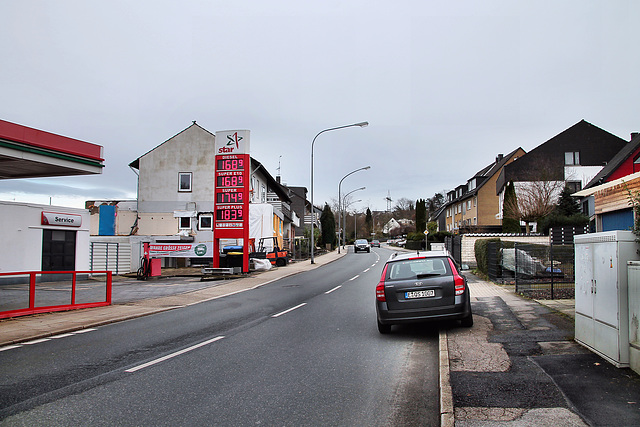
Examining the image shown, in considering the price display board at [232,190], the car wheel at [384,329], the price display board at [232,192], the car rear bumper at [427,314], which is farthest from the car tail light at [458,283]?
the price display board at [232,192]

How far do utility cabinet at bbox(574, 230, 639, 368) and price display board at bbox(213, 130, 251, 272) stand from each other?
1966 centimetres

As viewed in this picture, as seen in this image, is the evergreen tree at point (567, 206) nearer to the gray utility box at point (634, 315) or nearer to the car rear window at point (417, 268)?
→ the car rear window at point (417, 268)

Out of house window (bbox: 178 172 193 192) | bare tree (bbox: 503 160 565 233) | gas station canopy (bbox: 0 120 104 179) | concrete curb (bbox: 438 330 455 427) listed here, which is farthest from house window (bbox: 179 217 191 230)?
concrete curb (bbox: 438 330 455 427)

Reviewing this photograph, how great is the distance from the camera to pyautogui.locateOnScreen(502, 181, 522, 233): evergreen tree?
39.8 metres

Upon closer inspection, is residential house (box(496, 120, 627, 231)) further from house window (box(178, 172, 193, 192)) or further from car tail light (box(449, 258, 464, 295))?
car tail light (box(449, 258, 464, 295))

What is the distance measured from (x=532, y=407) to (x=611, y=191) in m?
13.6

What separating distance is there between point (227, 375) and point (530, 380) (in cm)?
366

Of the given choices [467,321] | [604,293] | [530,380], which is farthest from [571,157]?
[530,380]

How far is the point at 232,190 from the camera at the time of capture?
2556 centimetres

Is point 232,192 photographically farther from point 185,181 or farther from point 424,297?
point 424,297

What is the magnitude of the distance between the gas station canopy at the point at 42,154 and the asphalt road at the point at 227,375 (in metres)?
5.07

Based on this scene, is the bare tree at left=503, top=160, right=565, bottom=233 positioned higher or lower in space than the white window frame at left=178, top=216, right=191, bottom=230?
higher

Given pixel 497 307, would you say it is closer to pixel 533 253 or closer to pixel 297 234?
pixel 533 253

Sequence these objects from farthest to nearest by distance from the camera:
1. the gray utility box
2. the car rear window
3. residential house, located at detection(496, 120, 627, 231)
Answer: residential house, located at detection(496, 120, 627, 231) → the car rear window → the gray utility box
